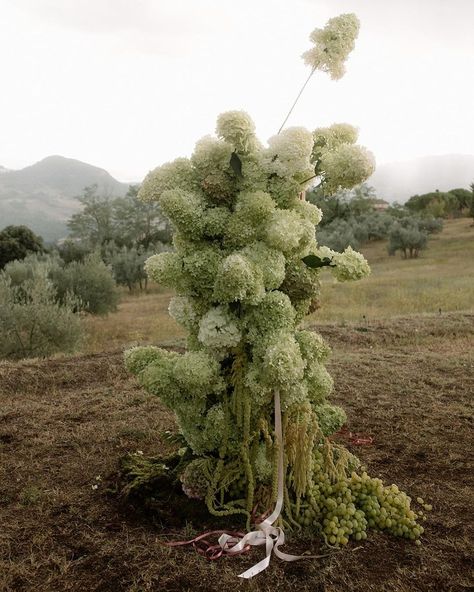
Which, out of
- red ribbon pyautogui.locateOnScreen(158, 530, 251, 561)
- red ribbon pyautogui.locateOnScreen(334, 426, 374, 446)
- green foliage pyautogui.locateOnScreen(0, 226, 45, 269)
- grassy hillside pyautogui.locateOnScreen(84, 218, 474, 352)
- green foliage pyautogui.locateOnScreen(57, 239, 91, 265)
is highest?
green foliage pyautogui.locateOnScreen(0, 226, 45, 269)

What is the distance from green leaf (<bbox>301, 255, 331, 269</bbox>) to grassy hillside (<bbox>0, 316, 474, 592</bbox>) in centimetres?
196

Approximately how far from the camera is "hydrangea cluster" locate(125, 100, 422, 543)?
12.1 feet

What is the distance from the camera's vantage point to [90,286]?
23969 mm

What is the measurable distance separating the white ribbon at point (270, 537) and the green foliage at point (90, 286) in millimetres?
20681

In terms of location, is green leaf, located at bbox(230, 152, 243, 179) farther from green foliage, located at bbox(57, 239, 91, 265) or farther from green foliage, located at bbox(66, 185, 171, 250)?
green foliage, located at bbox(66, 185, 171, 250)

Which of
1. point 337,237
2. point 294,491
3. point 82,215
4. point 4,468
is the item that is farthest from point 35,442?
point 82,215

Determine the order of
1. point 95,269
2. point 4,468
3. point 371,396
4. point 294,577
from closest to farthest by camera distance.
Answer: point 294,577, point 4,468, point 371,396, point 95,269

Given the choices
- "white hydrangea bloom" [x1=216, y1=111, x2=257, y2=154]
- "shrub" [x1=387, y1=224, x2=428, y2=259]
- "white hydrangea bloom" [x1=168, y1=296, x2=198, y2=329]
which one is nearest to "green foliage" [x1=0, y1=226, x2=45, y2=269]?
"shrub" [x1=387, y1=224, x2=428, y2=259]

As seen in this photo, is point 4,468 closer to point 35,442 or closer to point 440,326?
point 35,442

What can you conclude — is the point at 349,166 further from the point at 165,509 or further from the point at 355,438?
the point at 355,438

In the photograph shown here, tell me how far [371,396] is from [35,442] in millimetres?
4043

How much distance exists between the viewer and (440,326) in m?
11.0

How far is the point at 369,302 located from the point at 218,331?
53.7ft

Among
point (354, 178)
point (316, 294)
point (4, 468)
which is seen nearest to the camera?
point (354, 178)
